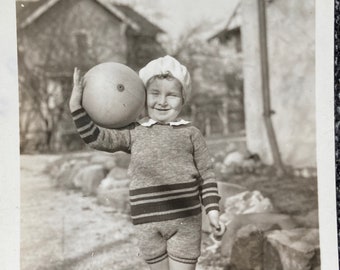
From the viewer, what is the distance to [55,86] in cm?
103

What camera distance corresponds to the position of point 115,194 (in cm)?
105

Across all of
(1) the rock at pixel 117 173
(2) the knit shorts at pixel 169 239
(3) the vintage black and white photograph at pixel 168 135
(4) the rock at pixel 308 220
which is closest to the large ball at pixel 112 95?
(3) the vintage black and white photograph at pixel 168 135

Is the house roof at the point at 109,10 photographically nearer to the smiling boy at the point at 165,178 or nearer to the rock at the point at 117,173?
the smiling boy at the point at 165,178

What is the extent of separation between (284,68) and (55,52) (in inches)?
19.5

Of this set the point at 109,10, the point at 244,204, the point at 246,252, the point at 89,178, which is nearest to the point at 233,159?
the point at 244,204

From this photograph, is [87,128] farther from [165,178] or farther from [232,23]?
[232,23]

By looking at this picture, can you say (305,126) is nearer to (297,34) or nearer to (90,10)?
(297,34)

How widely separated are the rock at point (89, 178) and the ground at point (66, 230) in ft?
0.06

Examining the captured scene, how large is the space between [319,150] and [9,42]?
0.71 metres

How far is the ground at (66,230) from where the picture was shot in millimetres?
1034

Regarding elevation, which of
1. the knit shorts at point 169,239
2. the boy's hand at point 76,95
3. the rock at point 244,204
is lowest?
the knit shorts at point 169,239

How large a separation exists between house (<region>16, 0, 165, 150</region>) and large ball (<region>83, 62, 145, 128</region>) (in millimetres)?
83

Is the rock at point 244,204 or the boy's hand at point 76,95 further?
the rock at point 244,204

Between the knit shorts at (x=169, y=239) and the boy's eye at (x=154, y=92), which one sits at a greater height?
the boy's eye at (x=154, y=92)
